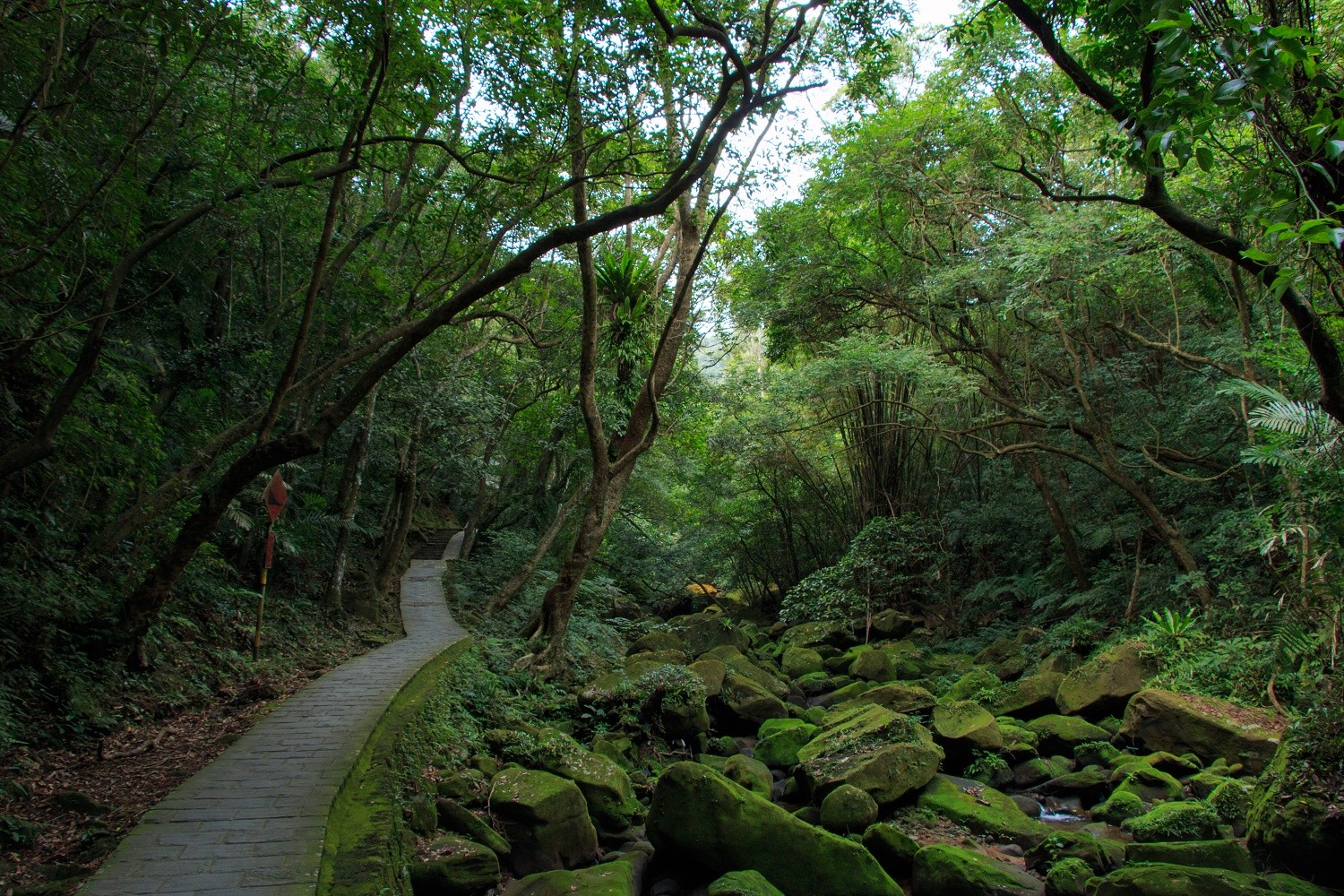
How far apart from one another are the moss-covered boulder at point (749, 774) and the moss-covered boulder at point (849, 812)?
2.30 ft

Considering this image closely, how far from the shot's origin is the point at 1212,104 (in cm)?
216

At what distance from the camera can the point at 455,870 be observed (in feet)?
15.0

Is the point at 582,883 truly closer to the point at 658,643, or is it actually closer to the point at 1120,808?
the point at 1120,808

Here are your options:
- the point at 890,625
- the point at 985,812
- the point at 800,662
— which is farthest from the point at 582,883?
the point at 890,625

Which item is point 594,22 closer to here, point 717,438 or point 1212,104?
point 1212,104

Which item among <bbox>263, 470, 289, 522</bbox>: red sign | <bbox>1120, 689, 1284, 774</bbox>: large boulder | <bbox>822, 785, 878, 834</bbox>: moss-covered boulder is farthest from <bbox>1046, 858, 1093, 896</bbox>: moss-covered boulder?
<bbox>263, 470, 289, 522</bbox>: red sign

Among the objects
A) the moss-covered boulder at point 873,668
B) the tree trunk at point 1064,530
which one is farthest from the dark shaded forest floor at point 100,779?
the tree trunk at point 1064,530

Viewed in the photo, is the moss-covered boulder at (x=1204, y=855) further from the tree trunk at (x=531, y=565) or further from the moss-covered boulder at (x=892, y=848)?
the tree trunk at (x=531, y=565)

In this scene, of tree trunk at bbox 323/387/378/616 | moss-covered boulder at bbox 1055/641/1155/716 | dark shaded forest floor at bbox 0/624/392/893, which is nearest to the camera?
dark shaded forest floor at bbox 0/624/392/893

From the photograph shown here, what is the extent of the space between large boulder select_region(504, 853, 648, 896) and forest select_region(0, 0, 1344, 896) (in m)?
0.03

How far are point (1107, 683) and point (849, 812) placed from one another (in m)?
4.28

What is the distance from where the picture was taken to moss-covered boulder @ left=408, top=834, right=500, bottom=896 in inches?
175

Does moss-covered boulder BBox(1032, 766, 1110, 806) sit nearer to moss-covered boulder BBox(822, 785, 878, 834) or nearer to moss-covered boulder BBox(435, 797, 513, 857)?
moss-covered boulder BBox(822, 785, 878, 834)

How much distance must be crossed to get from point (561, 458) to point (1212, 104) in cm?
1611
